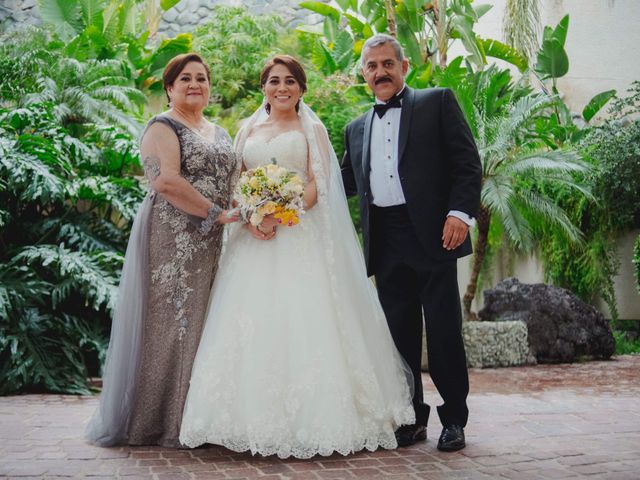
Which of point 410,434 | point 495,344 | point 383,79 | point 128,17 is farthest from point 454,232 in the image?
point 128,17

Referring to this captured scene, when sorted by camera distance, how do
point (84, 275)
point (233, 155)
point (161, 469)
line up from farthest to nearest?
1. point (84, 275)
2. point (233, 155)
3. point (161, 469)

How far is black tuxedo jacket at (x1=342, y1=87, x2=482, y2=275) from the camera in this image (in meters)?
3.83

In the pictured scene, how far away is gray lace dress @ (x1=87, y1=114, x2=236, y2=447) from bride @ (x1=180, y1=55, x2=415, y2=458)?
187mm

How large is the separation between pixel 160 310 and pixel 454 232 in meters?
1.86

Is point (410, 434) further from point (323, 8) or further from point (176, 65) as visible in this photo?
point (323, 8)

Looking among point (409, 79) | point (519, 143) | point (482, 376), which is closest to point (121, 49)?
point (409, 79)

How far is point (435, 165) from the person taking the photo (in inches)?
153

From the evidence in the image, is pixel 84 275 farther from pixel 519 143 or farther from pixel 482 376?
pixel 519 143

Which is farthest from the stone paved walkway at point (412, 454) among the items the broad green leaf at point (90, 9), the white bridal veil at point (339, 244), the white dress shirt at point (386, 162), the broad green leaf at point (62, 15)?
the broad green leaf at point (62, 15)

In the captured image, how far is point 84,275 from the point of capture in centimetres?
661

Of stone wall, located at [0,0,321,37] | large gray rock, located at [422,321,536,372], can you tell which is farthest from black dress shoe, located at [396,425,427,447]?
stone wall, located at [0,0,321,37]

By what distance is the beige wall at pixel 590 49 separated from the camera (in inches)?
546

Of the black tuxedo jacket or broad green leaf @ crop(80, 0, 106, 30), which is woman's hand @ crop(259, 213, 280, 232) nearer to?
the black tuxedo jacket

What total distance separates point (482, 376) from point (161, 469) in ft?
17.9
